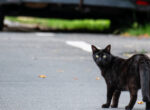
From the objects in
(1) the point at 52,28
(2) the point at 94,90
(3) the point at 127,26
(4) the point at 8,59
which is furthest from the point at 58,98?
(1) the point at 52,28

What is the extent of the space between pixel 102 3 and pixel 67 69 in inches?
216

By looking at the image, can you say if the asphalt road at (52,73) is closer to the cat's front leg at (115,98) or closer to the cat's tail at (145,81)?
the cat's front leg at (115,98)

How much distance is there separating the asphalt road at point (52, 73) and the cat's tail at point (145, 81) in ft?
1.94

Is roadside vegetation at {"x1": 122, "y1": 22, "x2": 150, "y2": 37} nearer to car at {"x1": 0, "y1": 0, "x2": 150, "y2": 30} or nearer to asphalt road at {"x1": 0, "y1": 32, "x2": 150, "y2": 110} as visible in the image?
car at {"x1": 0, "y1": 0, "x2": 150, "y2": 30}

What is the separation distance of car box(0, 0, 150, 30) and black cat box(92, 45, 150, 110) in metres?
8.42

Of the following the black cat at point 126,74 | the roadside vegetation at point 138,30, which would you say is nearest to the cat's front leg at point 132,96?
the black cat at point 126,74

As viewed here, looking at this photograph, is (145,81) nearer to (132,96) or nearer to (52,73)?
(132,96)

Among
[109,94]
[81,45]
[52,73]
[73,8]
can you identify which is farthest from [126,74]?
[73,8]

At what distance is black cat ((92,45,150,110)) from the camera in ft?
17.2

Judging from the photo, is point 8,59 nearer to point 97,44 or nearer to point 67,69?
point 67,69

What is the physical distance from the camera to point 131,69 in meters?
5.39

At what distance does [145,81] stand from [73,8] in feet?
32.3

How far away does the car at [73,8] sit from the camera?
14289 mm

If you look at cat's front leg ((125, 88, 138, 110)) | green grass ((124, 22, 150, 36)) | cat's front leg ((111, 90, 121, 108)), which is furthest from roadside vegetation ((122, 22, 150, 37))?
cat's front leg ((125, 88, 138, 110))
